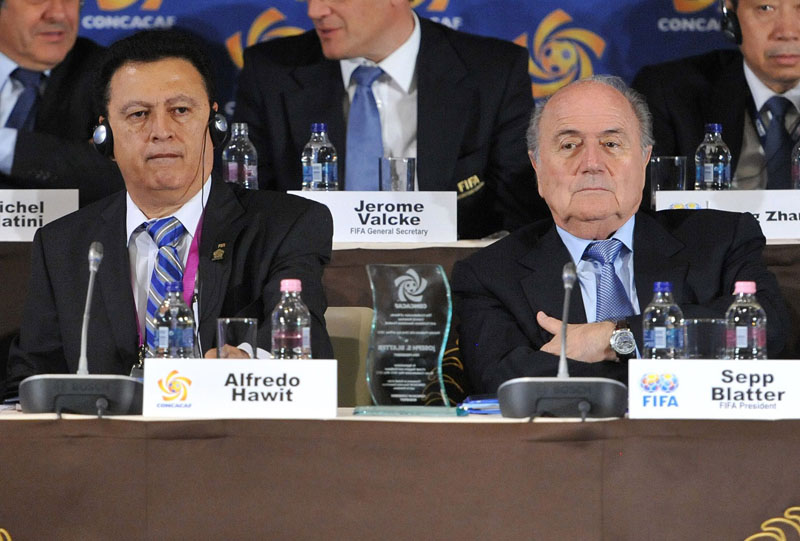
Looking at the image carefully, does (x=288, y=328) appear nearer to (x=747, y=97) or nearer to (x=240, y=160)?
(x=240, y=160)

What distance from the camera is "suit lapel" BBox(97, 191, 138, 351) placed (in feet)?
10.1

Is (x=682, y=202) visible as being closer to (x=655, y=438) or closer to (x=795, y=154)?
(x=795, y=154)

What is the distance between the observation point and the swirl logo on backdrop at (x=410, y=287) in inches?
94.3

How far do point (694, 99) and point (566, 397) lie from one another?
255 cm

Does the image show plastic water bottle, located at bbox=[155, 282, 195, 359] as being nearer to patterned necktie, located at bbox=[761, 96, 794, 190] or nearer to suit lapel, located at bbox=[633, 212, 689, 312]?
suit lapel, located at bbox=[633, 212, 689, 312]

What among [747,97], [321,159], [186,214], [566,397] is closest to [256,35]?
[321,159]

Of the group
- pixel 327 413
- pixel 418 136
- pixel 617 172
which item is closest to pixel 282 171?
pixel 418 136

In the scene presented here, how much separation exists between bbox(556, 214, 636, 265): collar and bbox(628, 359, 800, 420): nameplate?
Answer: 103 cm

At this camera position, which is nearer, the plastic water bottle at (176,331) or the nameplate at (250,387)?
the nameplate at (250,387)

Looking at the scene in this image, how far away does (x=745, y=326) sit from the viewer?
258 cm

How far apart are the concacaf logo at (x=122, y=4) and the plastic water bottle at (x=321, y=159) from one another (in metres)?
0.89

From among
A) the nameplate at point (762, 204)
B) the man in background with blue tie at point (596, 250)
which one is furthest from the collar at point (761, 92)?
the man in background with blue tie at point (596, 250)

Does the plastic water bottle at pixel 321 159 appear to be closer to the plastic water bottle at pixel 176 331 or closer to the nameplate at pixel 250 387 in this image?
the plastic water bottle at pixel 176 331

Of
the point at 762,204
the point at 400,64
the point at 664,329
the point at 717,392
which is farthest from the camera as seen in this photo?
the point at 400,64
